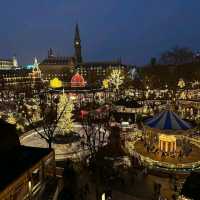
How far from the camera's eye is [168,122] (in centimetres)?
2352

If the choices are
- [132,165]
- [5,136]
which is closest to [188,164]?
[132,165]

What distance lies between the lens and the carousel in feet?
72.5

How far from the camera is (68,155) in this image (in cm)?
2353

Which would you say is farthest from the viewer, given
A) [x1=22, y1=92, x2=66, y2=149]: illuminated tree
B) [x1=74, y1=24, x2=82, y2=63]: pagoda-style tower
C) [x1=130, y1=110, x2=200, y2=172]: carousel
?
[x1=74, y1=24, x2=82, y2=63]: pagoda-style tower

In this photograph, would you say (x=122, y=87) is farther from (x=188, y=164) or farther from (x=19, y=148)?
(x=19, y=148)

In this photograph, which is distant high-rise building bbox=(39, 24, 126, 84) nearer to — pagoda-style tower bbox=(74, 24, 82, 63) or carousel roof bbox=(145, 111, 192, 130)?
pagoda-style tower bbox=(74, 24, 82, 63)

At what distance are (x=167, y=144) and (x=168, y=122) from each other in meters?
1.84

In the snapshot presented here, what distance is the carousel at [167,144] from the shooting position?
2211 centimetres

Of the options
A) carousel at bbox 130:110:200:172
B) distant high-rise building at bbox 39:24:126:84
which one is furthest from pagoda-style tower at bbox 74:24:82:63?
carousel at bbox 130:110:200:172

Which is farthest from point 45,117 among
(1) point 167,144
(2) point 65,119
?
(1) point 167,144

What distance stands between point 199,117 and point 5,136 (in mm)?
26755

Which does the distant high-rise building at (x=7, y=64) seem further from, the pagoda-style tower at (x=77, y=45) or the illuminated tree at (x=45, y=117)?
the illuminated tree at (x=45, y=117)

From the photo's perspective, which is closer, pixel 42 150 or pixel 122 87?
pixel 42 150

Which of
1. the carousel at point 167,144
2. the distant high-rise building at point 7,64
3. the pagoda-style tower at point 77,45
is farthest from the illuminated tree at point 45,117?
the distant high-rise building at point 7,64
